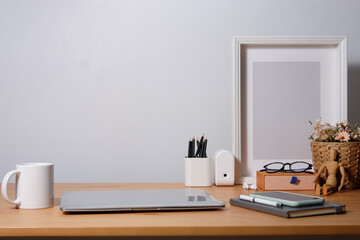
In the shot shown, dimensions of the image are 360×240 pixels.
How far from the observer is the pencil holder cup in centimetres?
122

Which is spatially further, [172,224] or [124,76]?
[124,76]

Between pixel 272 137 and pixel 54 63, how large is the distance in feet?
2.70

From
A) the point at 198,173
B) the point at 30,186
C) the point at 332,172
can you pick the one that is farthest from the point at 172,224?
the point at 332,172

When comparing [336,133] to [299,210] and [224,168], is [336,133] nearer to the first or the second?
[224,168]

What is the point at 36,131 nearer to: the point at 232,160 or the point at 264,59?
the point at 232,160

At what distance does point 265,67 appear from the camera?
1.35 meters

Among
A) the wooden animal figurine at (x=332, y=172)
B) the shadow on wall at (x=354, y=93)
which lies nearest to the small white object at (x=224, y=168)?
the wooden animal figurine at (x=332, y=172)

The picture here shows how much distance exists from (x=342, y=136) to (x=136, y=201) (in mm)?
674

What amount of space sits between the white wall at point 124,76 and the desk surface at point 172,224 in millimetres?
544

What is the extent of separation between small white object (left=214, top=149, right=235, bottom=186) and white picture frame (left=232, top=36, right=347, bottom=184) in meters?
0.08

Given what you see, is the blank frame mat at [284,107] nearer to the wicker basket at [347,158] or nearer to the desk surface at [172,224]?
the wicker basket at [347,158]

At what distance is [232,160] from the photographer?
1.25 metres

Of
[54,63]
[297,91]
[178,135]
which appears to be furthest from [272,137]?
[54,63]

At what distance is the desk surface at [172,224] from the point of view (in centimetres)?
72
